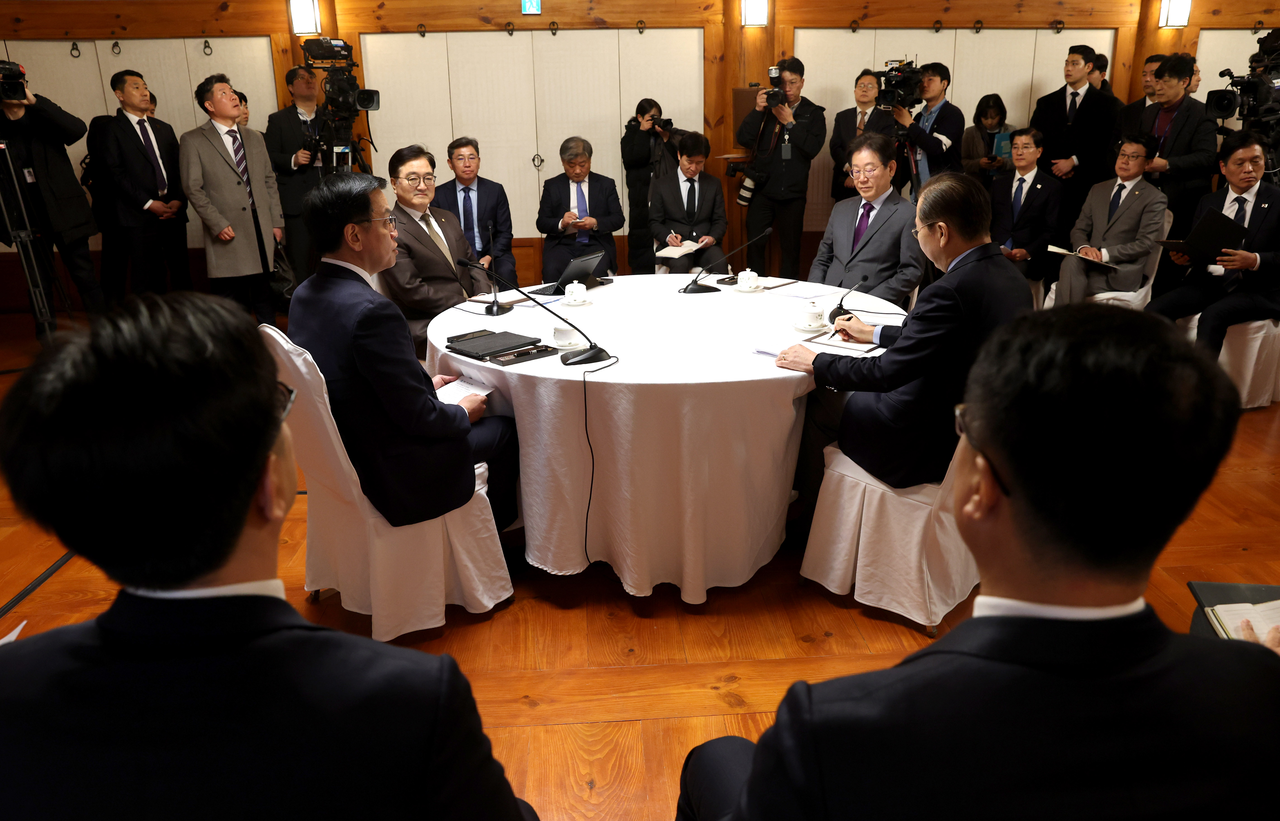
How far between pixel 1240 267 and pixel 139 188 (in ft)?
19.5

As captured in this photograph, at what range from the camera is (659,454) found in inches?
85.5

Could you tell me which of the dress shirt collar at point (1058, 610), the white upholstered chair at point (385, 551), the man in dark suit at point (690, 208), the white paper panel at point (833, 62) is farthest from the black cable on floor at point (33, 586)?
the white paper panel at point (833, 62)

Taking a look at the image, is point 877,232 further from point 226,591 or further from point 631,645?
point 226,591

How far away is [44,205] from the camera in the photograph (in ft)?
15.5

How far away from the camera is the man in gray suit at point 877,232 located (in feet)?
11.2

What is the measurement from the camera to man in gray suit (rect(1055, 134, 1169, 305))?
4.34 m

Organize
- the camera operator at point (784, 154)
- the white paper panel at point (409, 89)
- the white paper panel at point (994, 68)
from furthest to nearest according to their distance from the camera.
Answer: the white paper panel at point (994, 68)
the white paper panel at point (409, 89)
the camera operator at point (784, 154)

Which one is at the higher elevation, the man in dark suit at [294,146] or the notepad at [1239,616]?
the man in dark suit at [294,146]

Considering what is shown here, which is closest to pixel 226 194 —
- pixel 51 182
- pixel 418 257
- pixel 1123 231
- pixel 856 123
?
pixel 51 182

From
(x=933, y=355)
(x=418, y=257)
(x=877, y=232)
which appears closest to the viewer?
(x=933, y=355)

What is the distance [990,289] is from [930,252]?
230mm

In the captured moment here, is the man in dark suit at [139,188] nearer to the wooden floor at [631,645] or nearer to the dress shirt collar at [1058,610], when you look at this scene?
the wooden floor at [631,645]

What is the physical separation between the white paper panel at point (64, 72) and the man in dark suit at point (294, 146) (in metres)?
1.45

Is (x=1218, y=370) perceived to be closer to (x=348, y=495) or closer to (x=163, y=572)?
(x=163, y=572)
